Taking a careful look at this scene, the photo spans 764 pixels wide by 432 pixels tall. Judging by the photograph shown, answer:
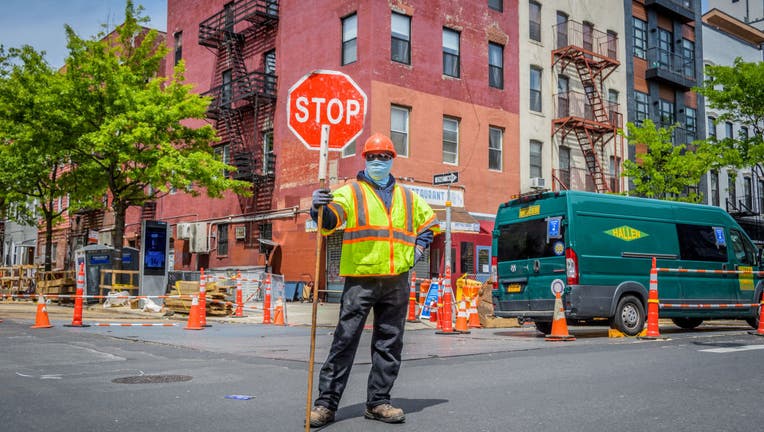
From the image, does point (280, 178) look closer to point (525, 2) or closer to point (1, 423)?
point (525, 2)

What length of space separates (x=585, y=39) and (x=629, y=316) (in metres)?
22.2

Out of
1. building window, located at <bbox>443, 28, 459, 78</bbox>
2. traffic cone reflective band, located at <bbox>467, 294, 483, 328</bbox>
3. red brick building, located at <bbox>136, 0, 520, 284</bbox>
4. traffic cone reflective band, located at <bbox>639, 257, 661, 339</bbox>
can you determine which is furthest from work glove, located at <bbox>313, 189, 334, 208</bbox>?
building window, located at <bbox>443, 28, 459, 78</bbox>

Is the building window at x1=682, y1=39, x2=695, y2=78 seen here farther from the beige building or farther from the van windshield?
the van windshield

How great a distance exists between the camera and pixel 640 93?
3516 cm

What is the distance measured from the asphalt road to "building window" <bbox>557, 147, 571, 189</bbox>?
19.5 meters

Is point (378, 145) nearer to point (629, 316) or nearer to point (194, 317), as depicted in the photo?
point (629, 316)

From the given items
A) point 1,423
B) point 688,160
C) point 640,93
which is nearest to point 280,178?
point 688,160

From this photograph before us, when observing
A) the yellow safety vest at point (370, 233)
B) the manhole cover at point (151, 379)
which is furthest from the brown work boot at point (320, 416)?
the manhole cover at point (151, 379)

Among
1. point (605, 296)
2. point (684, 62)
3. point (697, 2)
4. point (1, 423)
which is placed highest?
point (697, 2)

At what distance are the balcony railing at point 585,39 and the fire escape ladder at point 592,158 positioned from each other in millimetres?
3489

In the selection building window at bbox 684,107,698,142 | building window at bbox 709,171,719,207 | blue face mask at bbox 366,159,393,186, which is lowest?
blue face mask at bbox 366,159,393,186

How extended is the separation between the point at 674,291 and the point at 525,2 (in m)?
19.4

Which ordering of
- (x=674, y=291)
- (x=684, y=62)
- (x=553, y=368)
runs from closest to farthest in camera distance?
(x=553, y=368) → (x=674, y=291) → (x=684, y=62)

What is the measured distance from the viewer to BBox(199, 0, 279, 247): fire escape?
28.9 metres
